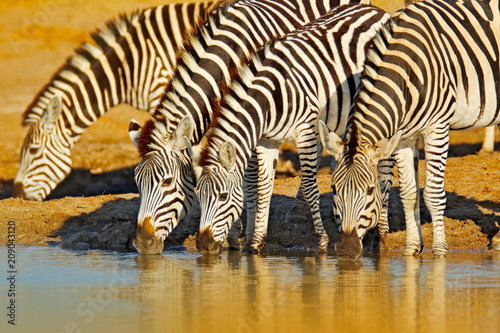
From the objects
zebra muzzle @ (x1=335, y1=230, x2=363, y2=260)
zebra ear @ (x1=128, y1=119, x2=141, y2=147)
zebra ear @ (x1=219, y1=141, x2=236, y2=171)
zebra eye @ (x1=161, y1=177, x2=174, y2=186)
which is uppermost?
zebra ear @ (x1=128, y1=119, x2=141, y2=147)

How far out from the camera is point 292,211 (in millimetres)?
11617

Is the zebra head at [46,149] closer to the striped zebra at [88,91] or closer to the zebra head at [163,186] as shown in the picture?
the striped zebra at [88,91]

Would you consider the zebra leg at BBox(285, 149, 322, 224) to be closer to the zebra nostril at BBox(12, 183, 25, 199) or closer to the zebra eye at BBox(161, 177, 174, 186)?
the zebra eye at BBox(161, 177, 174, 186)

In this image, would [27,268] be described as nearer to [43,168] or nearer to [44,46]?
[43,168]

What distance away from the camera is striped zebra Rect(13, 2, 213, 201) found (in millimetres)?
11977

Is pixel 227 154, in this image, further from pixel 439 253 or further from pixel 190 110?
pixel 439 253

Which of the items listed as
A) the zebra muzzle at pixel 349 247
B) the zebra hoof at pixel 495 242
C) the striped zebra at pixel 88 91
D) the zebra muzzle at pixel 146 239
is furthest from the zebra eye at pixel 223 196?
the striped zebra at pixel 88 91

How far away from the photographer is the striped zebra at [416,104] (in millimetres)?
8531

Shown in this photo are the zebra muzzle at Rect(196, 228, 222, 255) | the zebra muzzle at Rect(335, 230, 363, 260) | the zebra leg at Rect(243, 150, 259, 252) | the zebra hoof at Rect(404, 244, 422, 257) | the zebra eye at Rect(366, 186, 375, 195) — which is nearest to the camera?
the zebra muzzle at Rect(335, 230, 363, 260)

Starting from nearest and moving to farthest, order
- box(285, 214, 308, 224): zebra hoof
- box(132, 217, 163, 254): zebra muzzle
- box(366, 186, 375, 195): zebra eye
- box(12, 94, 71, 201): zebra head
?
box(366, 186, 375, 195): zebra eye, box(132, 217, 163, 254): zebra muzzle, box(285, 214, 308, 224): zebra hoof, box(12, 94, 71, 201): zebra head

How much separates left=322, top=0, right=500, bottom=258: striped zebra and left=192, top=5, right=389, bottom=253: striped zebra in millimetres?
1025

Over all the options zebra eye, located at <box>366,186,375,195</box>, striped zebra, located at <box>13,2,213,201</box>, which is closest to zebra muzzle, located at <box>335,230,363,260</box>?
zebra eye, located at <box>366,186,375,195</box>

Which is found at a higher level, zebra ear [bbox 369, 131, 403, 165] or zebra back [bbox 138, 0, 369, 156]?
zebra back [bbox 138, 0, 369, 156]

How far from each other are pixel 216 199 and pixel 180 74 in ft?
6.85
